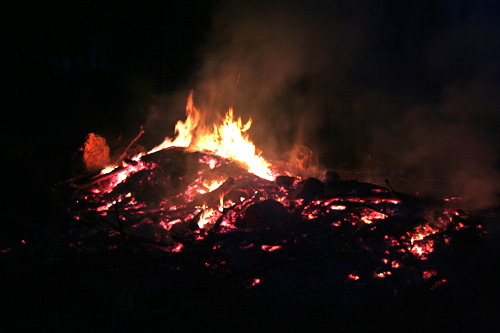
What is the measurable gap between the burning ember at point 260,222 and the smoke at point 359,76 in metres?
3.49

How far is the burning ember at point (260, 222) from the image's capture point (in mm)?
3098

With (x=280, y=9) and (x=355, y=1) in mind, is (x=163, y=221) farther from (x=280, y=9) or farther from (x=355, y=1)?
(x=355, y=1)

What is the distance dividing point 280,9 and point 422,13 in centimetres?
456

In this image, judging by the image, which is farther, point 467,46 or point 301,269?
point 467,46

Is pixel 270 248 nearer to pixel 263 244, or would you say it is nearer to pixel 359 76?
pixel 263 244

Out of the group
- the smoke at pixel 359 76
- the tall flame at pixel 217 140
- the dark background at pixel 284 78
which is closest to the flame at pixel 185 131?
the tall flame at pixel 217 140

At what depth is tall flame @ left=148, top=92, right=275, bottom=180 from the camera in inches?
225

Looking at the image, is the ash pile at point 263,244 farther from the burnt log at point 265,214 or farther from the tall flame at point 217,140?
the tall flame at point 217,140

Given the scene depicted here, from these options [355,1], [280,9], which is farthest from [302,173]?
[355,1]

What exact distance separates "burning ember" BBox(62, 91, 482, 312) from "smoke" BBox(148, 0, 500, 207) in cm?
349

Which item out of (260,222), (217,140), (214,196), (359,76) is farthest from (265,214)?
(359,76)

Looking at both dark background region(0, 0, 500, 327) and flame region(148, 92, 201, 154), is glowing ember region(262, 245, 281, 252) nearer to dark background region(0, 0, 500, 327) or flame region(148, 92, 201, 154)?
flame region(148, 92, 201, 154)

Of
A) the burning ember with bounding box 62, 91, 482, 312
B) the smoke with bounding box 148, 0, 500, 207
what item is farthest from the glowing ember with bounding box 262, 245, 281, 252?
the smoke with bounding box 148, 0, 500, 207

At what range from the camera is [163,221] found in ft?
13.1
